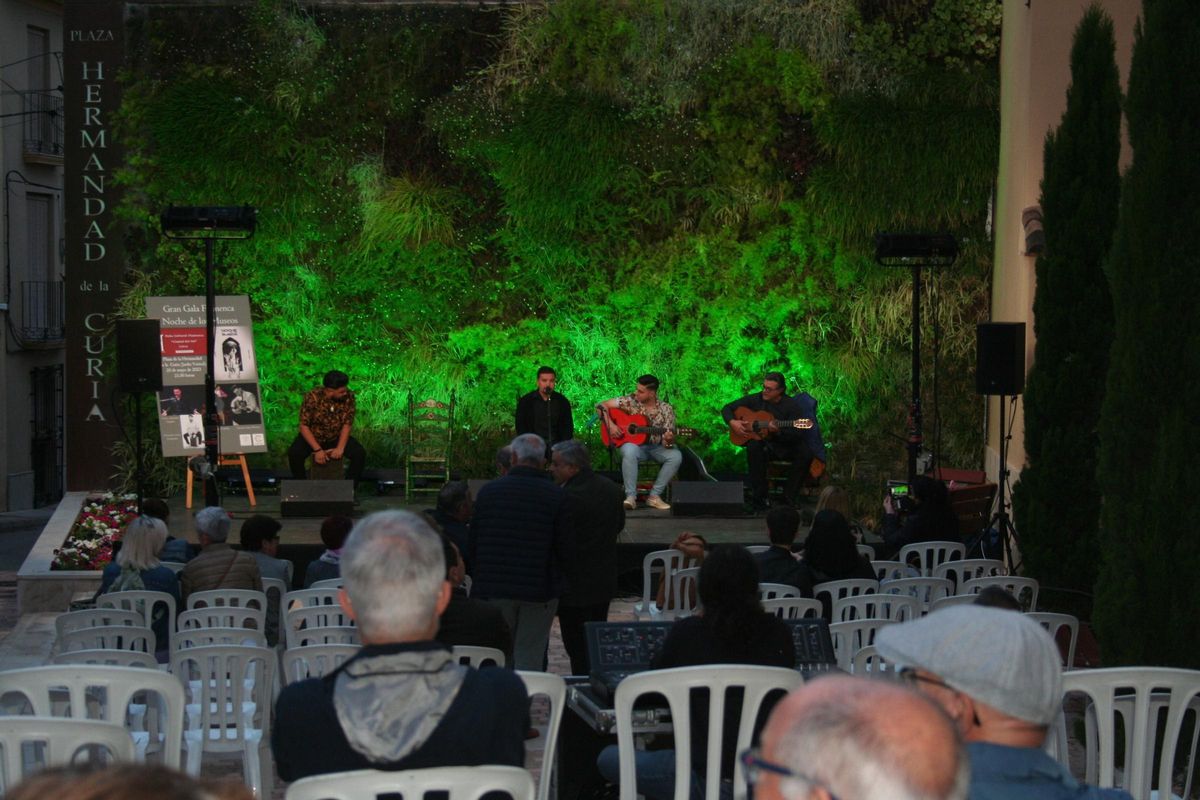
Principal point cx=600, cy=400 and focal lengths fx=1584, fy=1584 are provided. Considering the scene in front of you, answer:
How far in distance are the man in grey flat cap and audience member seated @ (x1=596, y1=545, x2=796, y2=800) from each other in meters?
1.75

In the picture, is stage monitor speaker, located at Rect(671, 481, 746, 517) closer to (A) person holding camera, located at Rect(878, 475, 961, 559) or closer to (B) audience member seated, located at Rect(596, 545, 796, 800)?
(A) person holding camera, located at Rect(878, 475, 961, 559)

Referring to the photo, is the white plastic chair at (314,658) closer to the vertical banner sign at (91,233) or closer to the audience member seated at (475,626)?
the audience member seated at (475,626)

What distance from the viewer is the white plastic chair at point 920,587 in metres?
6.53

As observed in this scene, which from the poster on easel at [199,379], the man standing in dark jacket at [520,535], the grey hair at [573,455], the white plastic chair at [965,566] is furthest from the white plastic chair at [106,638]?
the poster on easel at [199,379]

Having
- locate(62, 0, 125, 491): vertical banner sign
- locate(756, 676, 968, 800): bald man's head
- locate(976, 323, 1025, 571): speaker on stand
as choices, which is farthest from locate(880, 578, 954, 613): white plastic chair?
locate(62, 0, 125, 491): vertical banner sign

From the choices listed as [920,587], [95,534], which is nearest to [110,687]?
[920,587]

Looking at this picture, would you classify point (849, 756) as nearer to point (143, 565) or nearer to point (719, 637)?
point (719, 637)

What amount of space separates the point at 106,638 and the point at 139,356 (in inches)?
213

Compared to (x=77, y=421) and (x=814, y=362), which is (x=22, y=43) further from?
(x=814, y=362)

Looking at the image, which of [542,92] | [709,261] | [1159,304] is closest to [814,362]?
[709,261]

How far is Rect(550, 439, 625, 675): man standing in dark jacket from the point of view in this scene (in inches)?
262

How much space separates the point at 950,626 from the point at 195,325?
11.2m

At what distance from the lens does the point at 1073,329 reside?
8414mm

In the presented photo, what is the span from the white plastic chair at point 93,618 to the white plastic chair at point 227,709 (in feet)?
1.67
